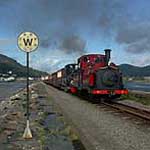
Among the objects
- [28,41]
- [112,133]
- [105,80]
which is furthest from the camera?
[105,80]

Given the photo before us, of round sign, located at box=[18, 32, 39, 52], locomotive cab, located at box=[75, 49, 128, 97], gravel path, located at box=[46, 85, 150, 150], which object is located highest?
round sign, located at box=[18, 32, 39, 52]

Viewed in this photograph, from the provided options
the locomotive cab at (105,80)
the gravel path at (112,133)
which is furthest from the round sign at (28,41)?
the locomotive cab at (105,80)

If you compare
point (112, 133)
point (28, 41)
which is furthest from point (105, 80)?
point (28, 41)

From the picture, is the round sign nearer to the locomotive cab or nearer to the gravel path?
the gravel path

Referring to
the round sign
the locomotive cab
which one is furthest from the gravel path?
the locomotive cab

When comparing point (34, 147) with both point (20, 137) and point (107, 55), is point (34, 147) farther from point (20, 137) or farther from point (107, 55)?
point (107, 55)

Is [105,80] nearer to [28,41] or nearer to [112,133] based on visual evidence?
[112,133]

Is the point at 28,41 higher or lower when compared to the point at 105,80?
higher

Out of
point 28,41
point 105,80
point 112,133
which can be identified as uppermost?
point 28,41

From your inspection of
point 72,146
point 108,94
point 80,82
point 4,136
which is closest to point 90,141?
point 72,146

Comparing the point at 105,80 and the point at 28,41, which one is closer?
the point at 28,41

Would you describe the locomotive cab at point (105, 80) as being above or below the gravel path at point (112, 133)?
above

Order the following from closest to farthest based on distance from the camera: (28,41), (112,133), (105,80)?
(28,41), (112,133), (105,80)

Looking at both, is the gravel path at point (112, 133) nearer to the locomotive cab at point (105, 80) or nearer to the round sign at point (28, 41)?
the round sign at point (28, 41)
